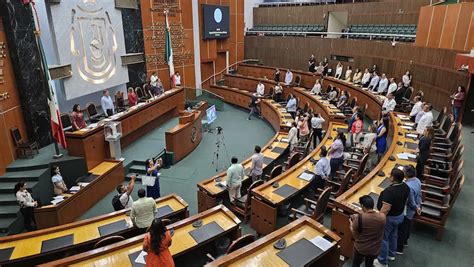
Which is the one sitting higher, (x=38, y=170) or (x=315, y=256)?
(x=315, y=256)

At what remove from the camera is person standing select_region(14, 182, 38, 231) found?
6230 mm

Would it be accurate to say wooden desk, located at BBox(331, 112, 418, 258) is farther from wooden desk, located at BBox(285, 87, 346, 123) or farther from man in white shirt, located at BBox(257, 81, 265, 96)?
man in white shirt, located at BBox(257, 81, 265, 96)

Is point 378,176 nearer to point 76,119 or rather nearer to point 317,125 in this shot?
point 317,125

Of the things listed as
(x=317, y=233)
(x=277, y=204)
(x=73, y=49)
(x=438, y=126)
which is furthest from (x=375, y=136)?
(x=73, y=49)

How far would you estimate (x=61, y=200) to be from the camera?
22.4 ft

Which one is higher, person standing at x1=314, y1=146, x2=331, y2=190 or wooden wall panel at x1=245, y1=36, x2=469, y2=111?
wooden wall panel at x1=245, y1=36, x2=469, y2=111

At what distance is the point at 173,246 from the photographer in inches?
165

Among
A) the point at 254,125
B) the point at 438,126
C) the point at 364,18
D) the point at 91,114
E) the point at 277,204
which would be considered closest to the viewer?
the point at 277,204

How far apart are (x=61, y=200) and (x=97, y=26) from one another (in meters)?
6.67

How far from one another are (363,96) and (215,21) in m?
9.28

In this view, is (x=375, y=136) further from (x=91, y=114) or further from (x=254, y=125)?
(x=91, y=114)

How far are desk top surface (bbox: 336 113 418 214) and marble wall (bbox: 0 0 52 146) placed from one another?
7116mm

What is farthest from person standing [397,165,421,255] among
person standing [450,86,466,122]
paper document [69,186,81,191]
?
paper document [69,186,81,191]

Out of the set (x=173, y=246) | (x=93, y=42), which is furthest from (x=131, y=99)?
(x=173, y=246)
